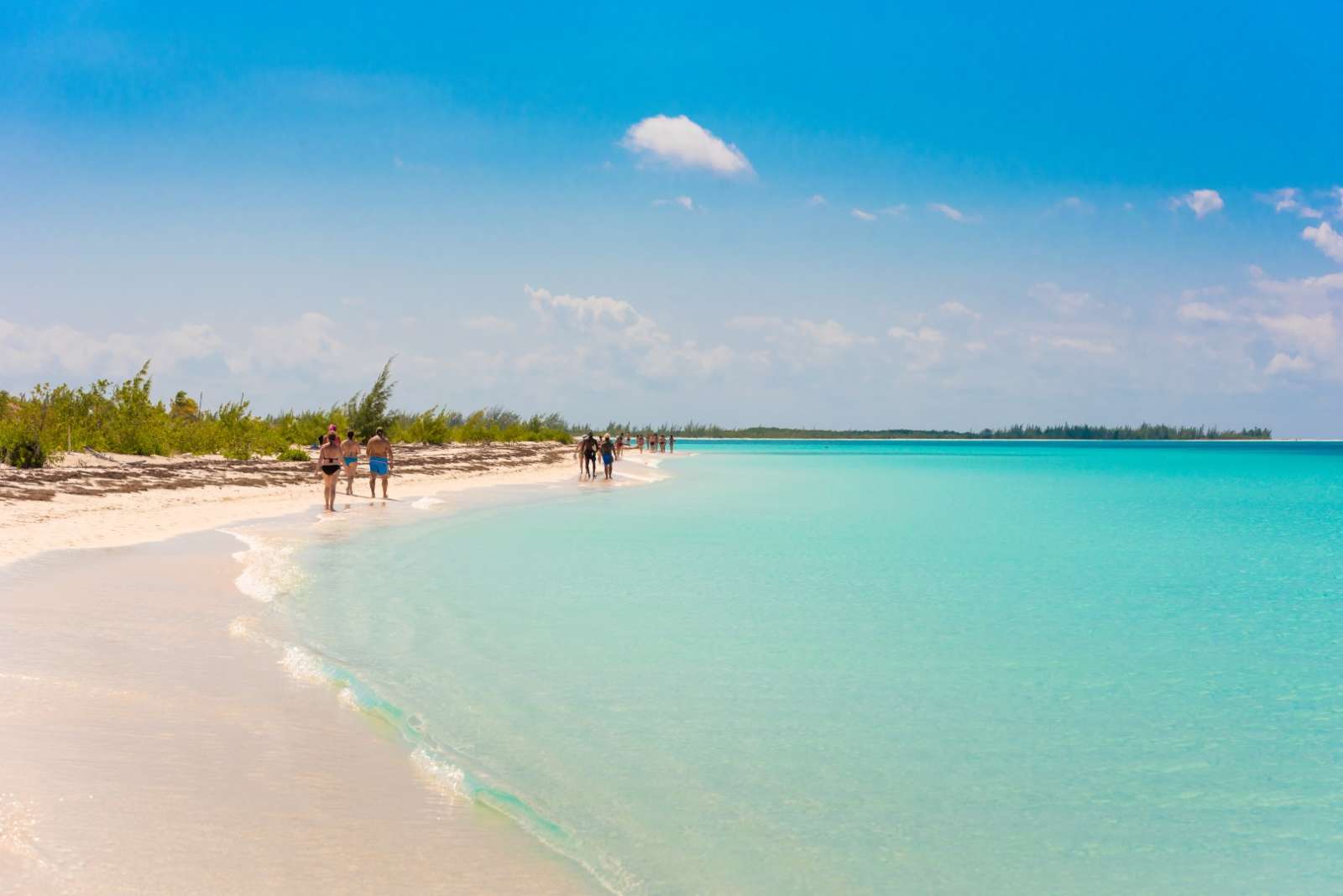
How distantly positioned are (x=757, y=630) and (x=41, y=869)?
831 centimetres

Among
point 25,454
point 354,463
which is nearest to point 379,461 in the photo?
point 354,463

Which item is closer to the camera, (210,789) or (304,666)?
(210,789)

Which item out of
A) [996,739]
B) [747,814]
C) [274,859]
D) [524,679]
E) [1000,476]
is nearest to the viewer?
[274,859]

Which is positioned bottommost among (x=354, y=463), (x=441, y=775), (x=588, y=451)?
(x=441, y=775)

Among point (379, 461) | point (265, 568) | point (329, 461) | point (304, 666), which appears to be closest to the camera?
point (304, 666)

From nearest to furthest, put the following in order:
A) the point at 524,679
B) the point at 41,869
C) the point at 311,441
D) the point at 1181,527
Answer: the point at 41,869 < the point at 524,679 < the point at 1181,527 < the point at 311,441

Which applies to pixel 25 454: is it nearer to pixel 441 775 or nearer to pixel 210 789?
pixel 210 789

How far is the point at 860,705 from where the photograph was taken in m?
8.57

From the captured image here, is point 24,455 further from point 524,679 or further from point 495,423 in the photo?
point 495,423

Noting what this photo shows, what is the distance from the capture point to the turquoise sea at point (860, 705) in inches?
216

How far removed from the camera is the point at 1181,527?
95.4 feet

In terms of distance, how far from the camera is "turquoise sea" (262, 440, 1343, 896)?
550cm

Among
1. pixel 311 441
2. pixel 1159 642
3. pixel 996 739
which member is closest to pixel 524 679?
pixel 996 739

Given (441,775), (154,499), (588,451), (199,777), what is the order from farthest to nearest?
(588,451) → (154,499) → (441,775) → (199,777)
